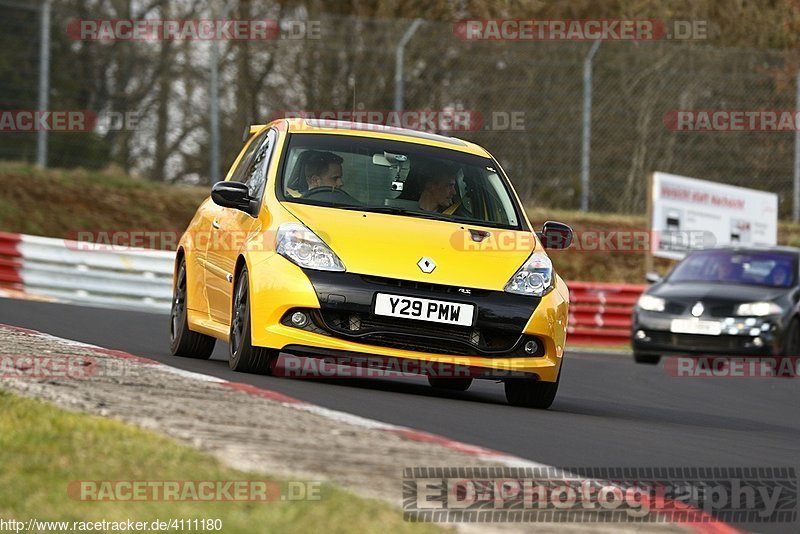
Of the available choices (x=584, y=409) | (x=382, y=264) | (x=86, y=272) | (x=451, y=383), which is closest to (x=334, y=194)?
(x=382, y=264)

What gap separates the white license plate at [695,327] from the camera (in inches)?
715

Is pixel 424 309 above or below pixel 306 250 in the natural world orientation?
below

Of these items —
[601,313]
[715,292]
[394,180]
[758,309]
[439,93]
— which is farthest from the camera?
[439,93]

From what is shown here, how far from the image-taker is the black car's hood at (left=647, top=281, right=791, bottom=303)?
1827 centimetres

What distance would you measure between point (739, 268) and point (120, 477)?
1474cm

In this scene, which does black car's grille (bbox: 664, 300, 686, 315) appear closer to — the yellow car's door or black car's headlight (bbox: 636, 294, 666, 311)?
black car's headlight (bbox: 636, 294, 666, 311)

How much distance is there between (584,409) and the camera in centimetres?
1104

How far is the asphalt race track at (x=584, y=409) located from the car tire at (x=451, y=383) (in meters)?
0.10

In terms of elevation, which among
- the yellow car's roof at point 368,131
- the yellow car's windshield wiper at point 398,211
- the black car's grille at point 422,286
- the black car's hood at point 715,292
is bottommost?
the black car's hood at point 715,292

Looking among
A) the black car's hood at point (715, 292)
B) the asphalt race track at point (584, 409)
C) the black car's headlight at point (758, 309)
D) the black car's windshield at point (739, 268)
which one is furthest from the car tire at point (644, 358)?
the asphalt race track at point (584, 409)

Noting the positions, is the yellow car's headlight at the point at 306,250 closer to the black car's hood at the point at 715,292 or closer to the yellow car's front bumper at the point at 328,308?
the yellow car's front bumper at the point at 328,308

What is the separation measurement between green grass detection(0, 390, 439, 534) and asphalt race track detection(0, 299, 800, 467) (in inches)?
33.8

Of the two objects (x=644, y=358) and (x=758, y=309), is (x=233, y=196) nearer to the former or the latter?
→ (x=758, y=309)

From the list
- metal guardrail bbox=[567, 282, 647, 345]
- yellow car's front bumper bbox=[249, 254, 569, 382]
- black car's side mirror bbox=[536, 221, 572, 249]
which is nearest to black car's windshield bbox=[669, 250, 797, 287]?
metal guardrail bbox=[567, 282, 647, 345]
